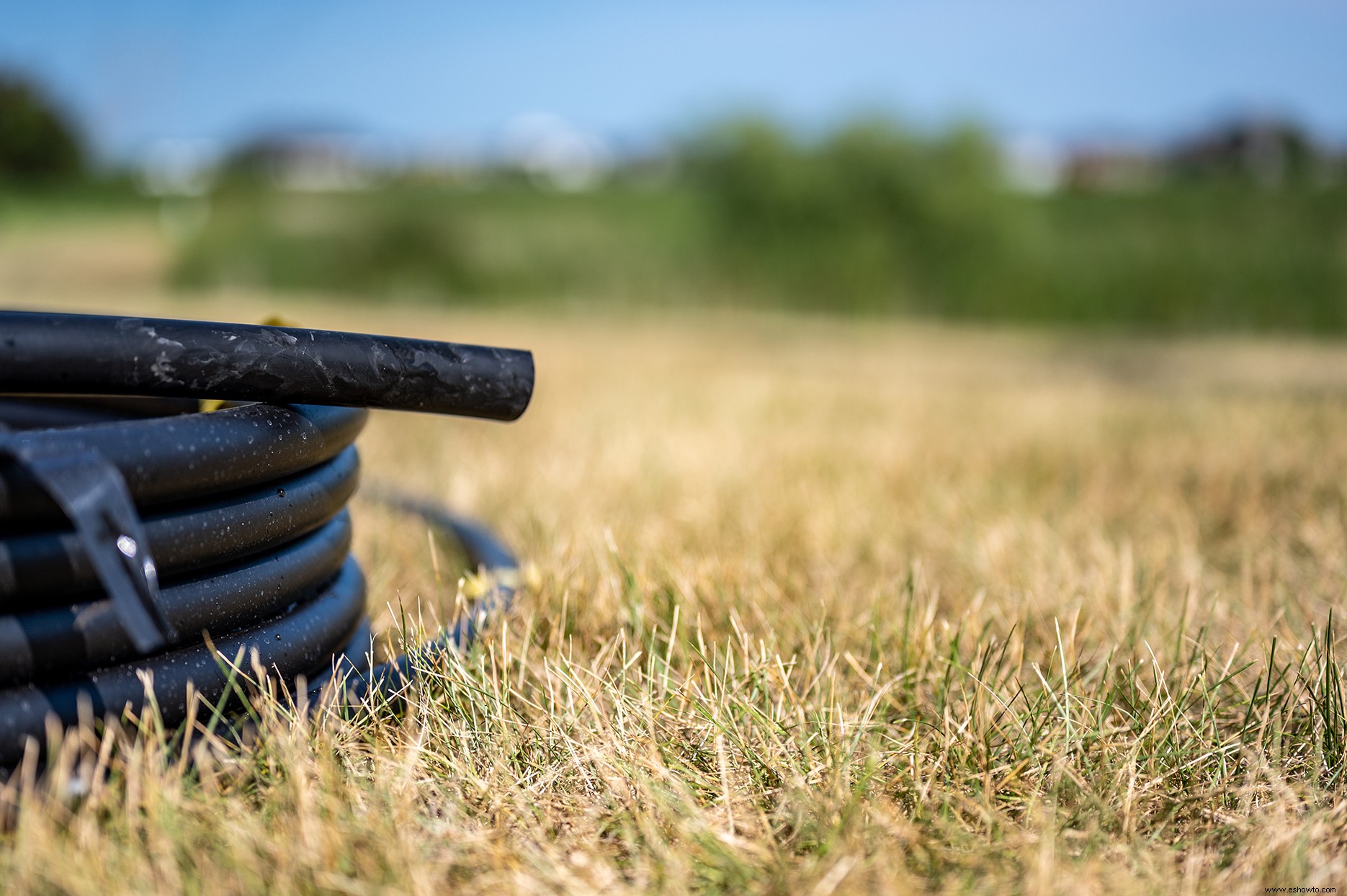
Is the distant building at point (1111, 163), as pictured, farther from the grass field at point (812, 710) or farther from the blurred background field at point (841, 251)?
the grass field at point (812, 710)

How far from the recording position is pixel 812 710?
4.58 ft

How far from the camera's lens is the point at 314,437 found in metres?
1.29

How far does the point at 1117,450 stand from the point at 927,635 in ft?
9.05

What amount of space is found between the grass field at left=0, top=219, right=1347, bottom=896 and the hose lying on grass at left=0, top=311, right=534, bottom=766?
92mm

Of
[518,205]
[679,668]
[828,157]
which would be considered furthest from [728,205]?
[679,668]

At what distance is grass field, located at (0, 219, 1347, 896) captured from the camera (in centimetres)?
104

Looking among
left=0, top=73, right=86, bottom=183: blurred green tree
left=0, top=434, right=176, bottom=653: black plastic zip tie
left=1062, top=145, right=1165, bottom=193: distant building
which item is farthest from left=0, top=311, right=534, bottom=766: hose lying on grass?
left=1062, top=145, right=1165, bottom=193: distant building

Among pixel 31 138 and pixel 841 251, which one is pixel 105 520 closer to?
pixel 841 251

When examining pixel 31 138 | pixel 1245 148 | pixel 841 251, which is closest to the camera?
pixel 841 251

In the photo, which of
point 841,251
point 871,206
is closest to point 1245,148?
point 871,206

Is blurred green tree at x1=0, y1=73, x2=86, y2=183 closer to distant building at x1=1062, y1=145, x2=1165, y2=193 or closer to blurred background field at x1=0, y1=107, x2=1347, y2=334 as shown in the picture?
blurred background field at x1=0, y1=107, x2=1347, y2=334

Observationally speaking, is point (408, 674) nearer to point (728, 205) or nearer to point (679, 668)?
point (679, 668)

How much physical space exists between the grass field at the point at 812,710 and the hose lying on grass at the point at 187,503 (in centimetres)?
9

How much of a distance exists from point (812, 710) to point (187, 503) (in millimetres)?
865
